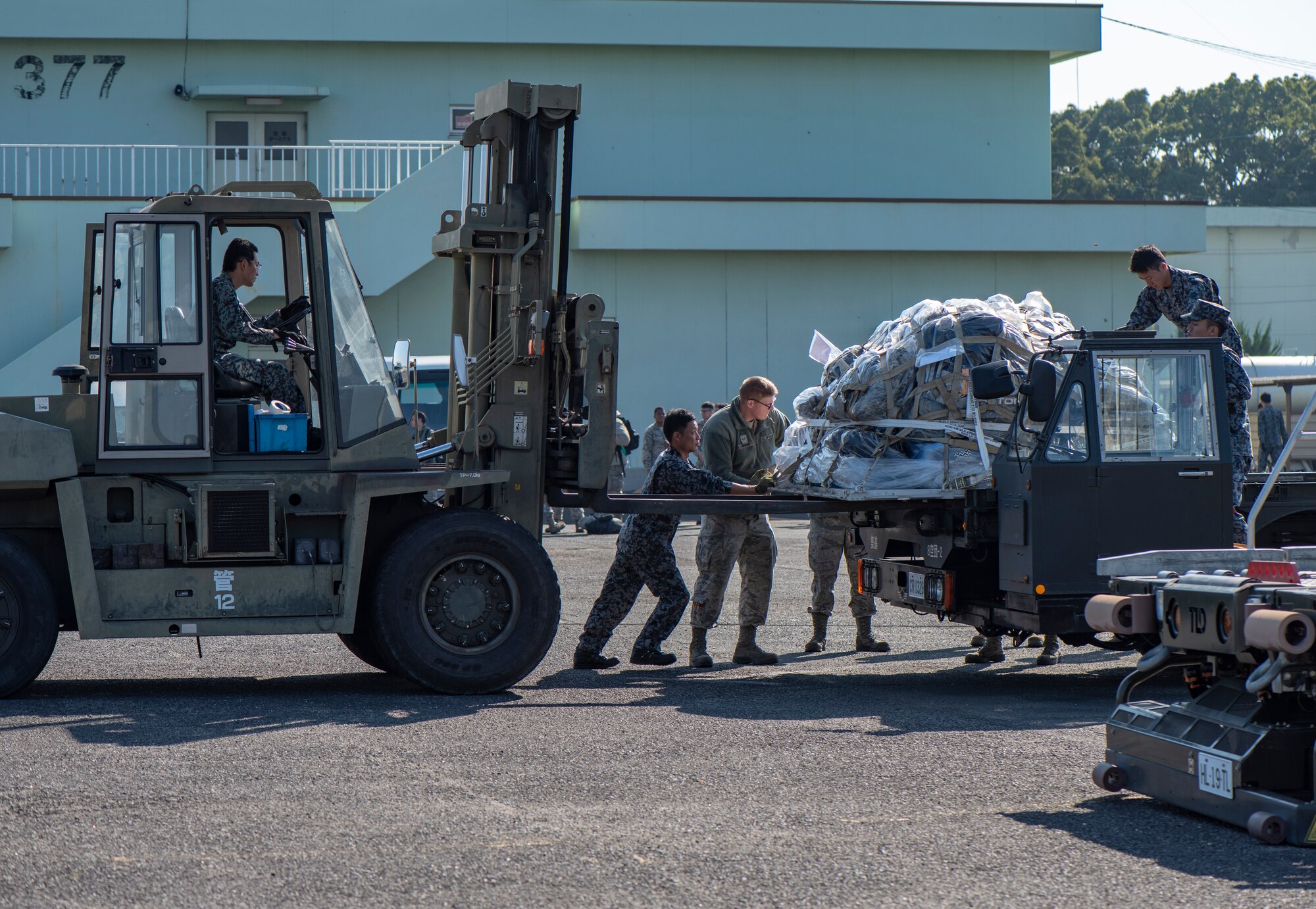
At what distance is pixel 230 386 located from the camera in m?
9.02

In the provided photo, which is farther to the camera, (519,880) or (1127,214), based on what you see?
(1127,214)

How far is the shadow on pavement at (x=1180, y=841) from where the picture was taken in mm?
5238

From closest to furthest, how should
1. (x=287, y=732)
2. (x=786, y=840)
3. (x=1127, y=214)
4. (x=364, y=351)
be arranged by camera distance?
(x=786, y=840), (x=287, y=732), (x=364, y=351), (x=1127, y=214)

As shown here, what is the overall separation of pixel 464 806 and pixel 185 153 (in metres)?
24.4

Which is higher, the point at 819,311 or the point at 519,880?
the point at 819,311

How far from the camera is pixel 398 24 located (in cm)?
2895

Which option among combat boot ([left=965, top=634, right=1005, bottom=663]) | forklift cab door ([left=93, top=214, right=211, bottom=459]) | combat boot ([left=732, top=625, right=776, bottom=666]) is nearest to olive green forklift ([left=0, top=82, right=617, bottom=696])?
forklift cab door ([left=93, top=214, right=211, bottom=459])

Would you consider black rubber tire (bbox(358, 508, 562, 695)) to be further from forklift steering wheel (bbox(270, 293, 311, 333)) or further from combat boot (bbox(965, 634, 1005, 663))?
combat boot (bbox(965, 634, 1005, 663))

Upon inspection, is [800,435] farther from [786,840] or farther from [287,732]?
[786,840]

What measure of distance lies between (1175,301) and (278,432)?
6.07 meters

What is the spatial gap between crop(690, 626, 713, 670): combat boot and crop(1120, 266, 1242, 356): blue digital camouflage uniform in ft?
11.9

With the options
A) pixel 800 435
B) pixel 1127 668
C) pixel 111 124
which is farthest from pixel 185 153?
pixel 1127 668

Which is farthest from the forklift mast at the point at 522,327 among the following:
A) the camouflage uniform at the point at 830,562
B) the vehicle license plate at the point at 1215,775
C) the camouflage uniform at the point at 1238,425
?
the vehicle license plate at the point at 1215,775

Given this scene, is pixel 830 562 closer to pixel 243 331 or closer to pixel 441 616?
pixel 441 616
